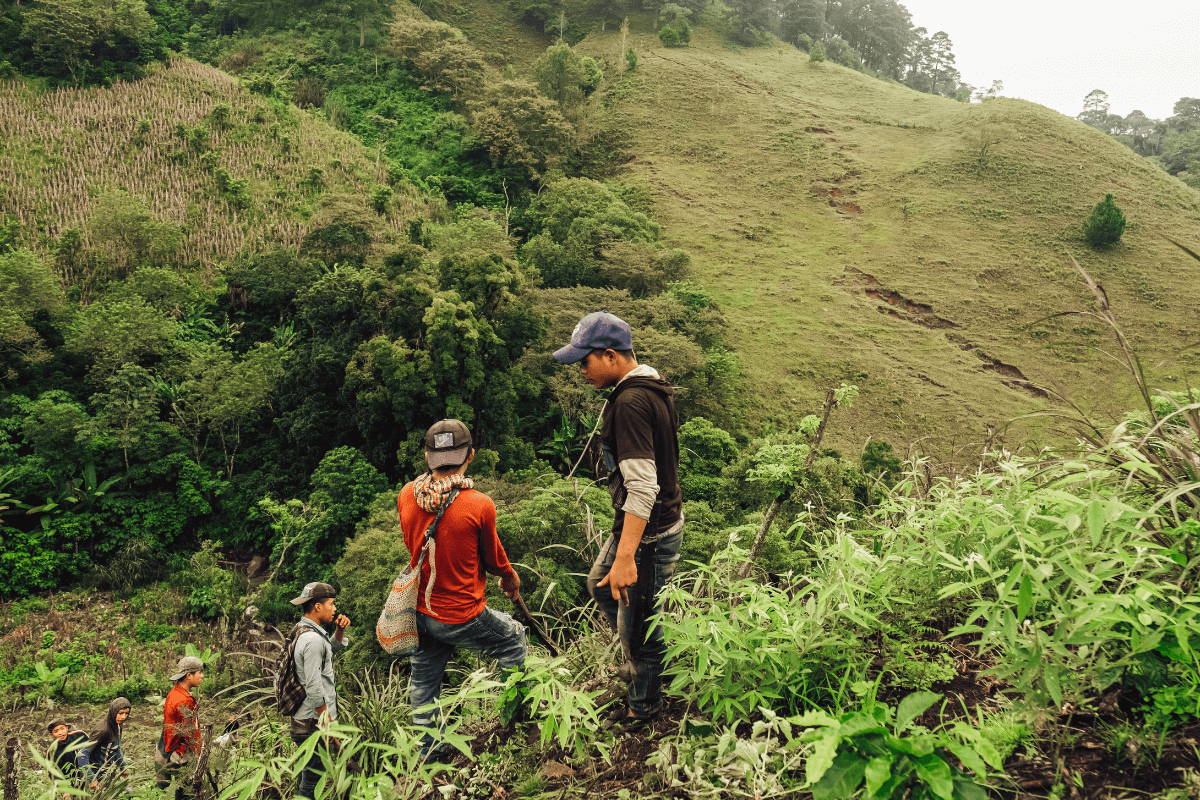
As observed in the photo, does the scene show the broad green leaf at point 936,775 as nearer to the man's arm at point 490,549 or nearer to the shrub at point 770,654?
the shrub at point 770,654

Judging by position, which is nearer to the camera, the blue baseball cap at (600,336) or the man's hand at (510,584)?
the blue baseball cap at (600,336)

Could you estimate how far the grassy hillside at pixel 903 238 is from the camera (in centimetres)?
1756

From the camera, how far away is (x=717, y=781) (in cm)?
193

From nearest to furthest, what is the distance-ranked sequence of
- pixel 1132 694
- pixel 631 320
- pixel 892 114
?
pixel 1132 694, pixel 631 320, pixel 892 114

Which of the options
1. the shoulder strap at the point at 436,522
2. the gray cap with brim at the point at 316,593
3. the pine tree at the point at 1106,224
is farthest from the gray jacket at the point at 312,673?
the pine tree at the point at 1106,224

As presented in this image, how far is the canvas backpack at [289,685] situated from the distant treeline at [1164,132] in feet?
143

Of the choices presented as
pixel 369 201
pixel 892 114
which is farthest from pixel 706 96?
pixel 369 201

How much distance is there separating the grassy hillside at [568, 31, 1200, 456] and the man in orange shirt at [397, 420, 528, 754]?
14.2 m

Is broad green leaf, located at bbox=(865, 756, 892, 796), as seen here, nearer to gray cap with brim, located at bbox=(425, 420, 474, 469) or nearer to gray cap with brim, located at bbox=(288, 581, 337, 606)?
gray cap with brim, located at bbox=(425, 420, 474, 469)

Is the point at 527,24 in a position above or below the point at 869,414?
above

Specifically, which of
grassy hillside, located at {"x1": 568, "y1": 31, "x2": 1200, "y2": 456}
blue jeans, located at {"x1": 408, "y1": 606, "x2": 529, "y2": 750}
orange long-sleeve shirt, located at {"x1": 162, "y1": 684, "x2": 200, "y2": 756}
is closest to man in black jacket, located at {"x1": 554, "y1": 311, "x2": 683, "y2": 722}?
blue jeans, located at {"x1": 408, "y1": 606, "x2": 529, "y2": 750}

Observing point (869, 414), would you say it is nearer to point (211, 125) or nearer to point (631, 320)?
point (631, 320)

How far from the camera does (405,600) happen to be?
8.63 ft

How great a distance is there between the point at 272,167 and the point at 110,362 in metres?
10.0
